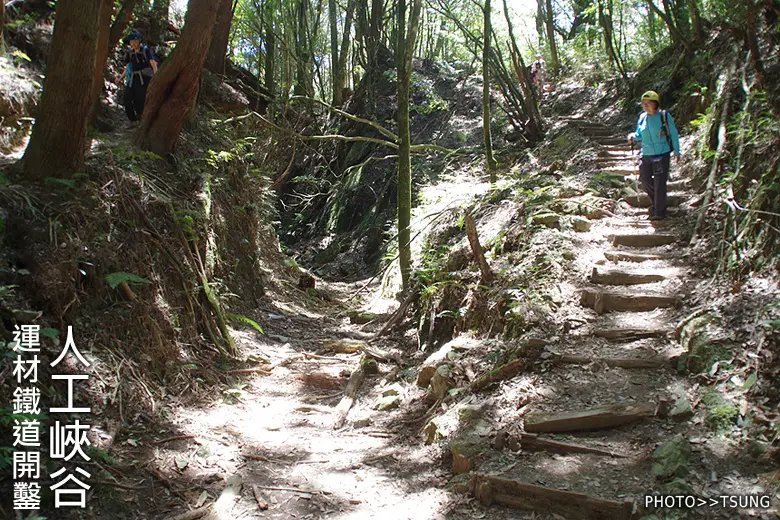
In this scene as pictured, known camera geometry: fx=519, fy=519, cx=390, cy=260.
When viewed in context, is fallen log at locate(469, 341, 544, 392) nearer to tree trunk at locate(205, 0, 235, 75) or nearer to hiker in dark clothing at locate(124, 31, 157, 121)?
hiker in dark clothing at locate(124, 31, 157, 121)

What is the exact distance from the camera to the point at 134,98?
28.0ft

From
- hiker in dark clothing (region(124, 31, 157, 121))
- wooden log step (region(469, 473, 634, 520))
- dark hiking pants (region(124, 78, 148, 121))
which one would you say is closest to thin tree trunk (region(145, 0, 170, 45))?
hiker in dark clothing (region(124, 31, 157, 121))

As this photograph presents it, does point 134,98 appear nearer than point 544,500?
No

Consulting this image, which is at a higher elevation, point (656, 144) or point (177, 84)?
point (177, 84)

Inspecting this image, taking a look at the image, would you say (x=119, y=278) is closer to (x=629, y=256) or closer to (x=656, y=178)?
(x=629, y=256)

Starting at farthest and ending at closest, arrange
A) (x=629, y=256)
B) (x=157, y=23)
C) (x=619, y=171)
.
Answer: (x=157, y=23)
(x=619, y=171)
(x=629, y=256)

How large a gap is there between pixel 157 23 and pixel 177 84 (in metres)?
5.22

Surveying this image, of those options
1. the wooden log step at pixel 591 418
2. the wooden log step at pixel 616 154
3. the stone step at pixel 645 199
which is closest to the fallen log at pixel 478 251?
the wooden log step at pixel 591 418

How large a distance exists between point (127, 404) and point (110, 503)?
3.56ft

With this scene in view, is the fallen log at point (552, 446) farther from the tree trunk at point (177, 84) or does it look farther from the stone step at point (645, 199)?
the tree trunk at point (177, 84)

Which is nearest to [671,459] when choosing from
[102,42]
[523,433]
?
[523,433]

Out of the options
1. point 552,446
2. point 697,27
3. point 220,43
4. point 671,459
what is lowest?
point 552,446

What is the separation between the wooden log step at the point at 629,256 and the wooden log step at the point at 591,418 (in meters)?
2.72

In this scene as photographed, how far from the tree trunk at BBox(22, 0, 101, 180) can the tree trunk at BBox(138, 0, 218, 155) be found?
1738 millimetres
